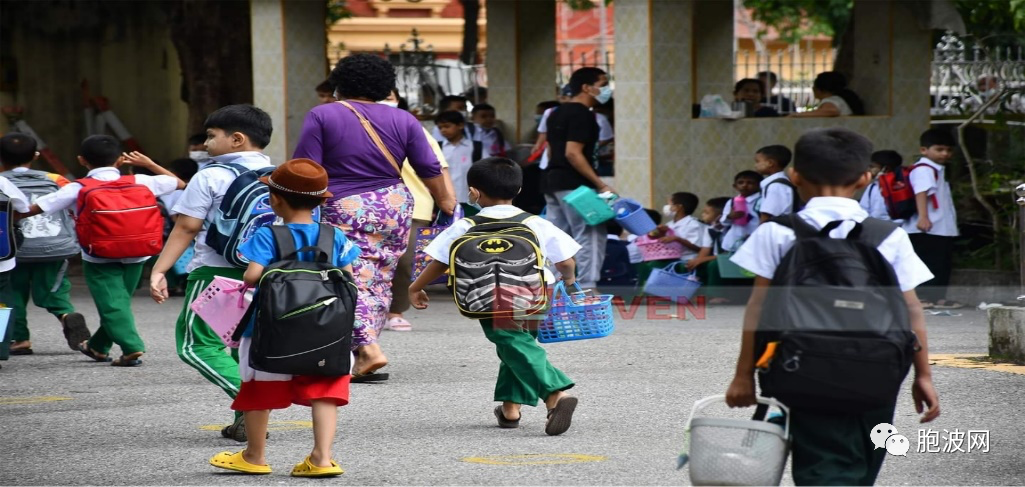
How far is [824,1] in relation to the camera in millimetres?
21719

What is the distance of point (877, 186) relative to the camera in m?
12.0

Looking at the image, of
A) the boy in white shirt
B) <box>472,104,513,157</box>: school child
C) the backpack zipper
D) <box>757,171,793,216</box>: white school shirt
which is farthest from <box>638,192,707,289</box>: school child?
the backpack zipper

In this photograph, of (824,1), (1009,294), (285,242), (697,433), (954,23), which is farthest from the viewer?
(824,1)


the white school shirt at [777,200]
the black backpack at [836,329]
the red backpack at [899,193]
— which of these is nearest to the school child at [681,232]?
the white school shirt at [777,200]

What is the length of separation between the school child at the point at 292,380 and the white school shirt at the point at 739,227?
6728mm

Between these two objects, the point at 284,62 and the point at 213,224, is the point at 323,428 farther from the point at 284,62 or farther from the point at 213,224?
the point at 284,62

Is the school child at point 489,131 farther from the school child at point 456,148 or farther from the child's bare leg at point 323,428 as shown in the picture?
the child's bare leg at point 323,428

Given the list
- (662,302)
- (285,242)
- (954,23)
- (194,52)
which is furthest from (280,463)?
(194,52)

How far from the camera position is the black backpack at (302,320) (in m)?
5.21

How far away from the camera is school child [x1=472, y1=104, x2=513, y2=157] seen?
50.0 ft

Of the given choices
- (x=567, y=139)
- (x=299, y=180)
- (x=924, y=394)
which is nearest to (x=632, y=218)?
(x=567, y=139)

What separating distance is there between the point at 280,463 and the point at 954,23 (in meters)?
9.75

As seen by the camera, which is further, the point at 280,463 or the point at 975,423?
the point at 975,423

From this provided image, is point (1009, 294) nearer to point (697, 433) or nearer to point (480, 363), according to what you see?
point (480, 363)
